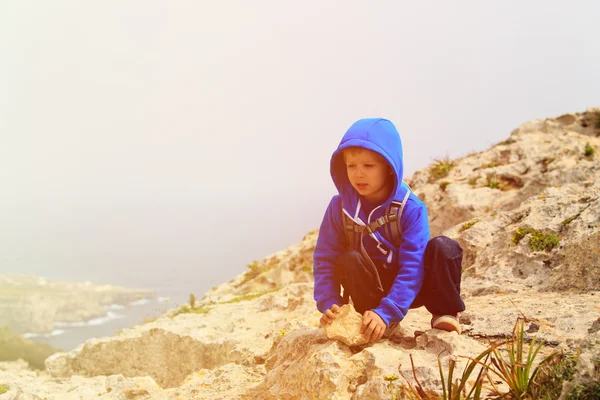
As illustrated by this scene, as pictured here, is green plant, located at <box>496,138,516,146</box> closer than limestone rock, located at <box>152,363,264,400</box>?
No

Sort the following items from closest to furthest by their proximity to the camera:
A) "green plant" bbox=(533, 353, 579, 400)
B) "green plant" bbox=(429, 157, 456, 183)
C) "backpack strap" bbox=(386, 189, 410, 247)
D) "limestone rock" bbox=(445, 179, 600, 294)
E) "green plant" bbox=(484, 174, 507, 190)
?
"green plant" bbox=(533, 353, 579, 400)
"backpack strap" bbox=(386, 189, 410, 247)
"limestone rock" bbox=(445, 179, 600, 294)
"green plant" bbox=(484, 174, 507, 190)
"green plant" bbox=(429, 157, 456, 183)

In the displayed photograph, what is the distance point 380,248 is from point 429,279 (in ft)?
1.59

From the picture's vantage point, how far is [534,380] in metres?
2.55

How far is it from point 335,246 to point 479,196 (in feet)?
24.7

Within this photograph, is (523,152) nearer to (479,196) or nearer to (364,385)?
(479,196)

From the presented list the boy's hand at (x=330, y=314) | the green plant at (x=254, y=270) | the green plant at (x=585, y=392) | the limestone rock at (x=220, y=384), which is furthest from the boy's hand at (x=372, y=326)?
the green plant at (x=254, y=270)

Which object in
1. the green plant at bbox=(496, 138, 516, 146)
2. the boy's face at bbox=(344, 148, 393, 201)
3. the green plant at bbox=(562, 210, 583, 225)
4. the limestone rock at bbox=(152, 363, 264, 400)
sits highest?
the green plant at bbox=(496, 138, 516, 146)

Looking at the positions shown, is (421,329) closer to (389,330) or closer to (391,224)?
(389,330)

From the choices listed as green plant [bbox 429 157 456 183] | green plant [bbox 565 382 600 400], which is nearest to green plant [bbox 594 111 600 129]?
green plant [bbox 429 157 456 183]

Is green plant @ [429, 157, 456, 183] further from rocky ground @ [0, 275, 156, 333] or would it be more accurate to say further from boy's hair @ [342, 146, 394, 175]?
rocky ground @ [0, 275, 156, 333]

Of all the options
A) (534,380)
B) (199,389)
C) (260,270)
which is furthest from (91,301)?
(534,380)

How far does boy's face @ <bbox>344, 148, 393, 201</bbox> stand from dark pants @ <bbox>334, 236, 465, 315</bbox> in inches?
22.9

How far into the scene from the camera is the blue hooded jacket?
345 cm

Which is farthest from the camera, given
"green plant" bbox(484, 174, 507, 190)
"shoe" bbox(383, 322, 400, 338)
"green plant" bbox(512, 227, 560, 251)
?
"green plant" bbox(484, 174, 507, 190)
